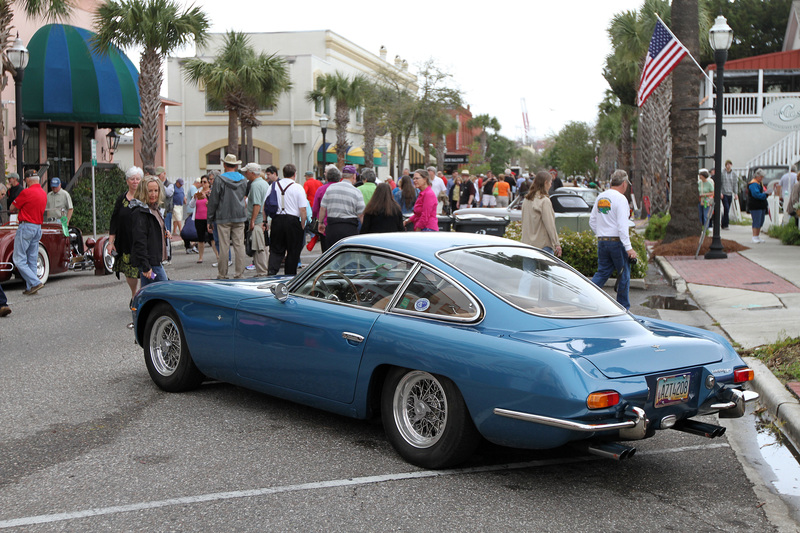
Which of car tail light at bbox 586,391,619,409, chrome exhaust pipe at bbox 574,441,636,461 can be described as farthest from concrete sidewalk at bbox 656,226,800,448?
car tail light at bbox 586,391,619,409

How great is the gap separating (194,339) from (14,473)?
1.70 m

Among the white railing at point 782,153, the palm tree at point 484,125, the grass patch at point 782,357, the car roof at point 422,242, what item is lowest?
the grass patch at point 782,357

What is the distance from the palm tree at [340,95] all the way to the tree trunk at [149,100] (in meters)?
21.4

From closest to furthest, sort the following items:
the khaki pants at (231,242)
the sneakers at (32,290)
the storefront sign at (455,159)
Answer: the khaki pants at (231,242)
the sneakers at (32,290)
the storefront sign at (455,159)

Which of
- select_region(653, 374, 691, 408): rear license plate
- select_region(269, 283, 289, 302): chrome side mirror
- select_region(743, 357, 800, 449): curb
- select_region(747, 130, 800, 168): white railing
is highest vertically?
select_region(747, 130, 800, 168): white railing

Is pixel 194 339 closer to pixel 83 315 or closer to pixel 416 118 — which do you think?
pixel 83 315

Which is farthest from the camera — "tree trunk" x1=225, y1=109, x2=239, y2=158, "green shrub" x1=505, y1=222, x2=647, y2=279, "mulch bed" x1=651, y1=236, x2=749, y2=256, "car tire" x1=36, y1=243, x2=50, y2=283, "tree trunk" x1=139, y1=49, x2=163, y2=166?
"tree trunk" x1=225, y1=109, x2=239, y2=158

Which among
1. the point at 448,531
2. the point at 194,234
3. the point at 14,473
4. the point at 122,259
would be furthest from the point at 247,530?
the point at 194,234

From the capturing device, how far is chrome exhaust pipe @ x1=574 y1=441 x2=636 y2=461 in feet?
14.1

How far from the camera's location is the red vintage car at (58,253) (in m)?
13.4

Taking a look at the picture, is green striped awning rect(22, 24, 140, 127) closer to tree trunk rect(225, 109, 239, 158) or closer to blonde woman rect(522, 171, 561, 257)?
tree trunk rect(225, 109, 239, 158)

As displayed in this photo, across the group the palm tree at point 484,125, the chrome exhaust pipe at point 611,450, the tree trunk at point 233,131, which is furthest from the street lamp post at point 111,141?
the palm tree at point 484,125

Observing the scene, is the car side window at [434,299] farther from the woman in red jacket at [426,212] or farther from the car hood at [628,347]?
the woman in red jacket at [426,212]

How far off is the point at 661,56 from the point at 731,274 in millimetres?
4934
